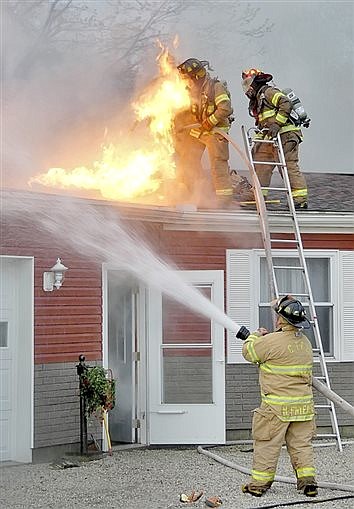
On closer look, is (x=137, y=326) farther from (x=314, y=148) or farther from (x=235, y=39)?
(x=314, y=148)

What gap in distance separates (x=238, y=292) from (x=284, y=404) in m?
3.62

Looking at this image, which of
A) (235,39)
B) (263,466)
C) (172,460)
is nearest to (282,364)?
(263,466)

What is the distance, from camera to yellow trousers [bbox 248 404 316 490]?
7.88m

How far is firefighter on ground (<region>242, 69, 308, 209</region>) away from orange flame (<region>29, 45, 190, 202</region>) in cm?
85

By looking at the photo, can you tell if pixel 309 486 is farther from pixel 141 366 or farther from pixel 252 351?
pixel 141 366

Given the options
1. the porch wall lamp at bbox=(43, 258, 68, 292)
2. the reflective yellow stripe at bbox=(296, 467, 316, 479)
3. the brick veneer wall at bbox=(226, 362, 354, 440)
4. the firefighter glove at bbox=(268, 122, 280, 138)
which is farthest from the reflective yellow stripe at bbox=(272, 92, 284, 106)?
the reflective yellow stripe at bbox=(296, 467, 316, 479)

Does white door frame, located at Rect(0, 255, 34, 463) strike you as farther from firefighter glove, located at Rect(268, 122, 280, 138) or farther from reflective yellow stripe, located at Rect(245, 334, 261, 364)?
firefighter glove, located at Rect(268, 122, 280, 138)

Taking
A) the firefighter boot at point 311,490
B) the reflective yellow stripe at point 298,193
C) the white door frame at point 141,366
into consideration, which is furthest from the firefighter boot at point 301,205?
the firefighter boot at point 311,490

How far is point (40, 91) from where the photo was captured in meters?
13.3

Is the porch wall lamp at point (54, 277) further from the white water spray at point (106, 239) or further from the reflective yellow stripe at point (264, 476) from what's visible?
the reflective yellow stripe at point (264, 476)

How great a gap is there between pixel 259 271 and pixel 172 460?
2710mm

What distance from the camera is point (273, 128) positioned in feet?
36.5

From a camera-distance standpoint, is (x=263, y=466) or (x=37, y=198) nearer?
(x=263, y=466)

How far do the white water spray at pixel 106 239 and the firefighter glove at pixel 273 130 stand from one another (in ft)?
6.28
